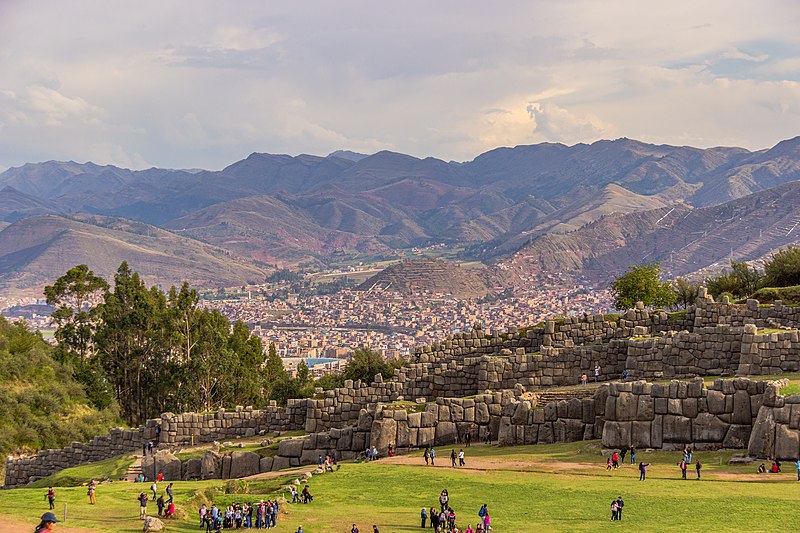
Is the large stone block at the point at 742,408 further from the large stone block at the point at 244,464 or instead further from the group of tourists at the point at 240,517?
the large stone block at the point at 244,464

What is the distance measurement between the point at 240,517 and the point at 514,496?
25.1ft

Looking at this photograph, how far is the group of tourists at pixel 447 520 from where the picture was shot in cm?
2435

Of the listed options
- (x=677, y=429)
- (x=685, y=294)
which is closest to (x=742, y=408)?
(x=677, y=429)

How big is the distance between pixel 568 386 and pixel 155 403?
28707 mm

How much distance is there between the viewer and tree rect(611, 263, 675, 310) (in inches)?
2211

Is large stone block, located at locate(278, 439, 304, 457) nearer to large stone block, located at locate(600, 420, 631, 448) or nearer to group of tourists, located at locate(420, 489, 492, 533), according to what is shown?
group of tourists, located at locate(420, 489, 492, 533)

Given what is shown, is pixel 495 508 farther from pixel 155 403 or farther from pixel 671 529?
pixel 155 403

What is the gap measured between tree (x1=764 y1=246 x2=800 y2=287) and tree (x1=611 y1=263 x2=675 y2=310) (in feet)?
20.2

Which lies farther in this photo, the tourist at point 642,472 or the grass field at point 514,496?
the tourist at point 642,472

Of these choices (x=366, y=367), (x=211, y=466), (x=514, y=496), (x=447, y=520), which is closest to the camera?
(x=447, y=520)

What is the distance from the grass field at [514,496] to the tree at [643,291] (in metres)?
24.6

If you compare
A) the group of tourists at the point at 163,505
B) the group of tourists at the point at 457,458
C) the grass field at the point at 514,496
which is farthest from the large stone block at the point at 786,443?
the group of tourists at the point at 163,505

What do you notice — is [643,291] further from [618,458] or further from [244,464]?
[244,464]

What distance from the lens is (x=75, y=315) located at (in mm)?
63938
